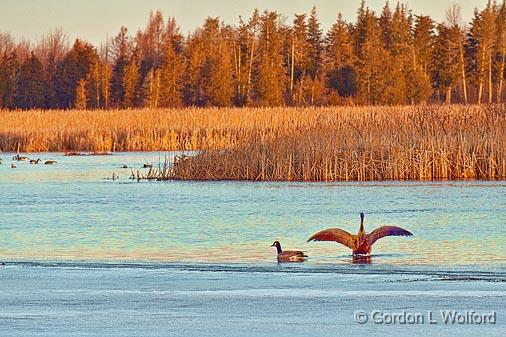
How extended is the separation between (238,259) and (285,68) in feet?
221

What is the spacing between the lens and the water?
7.53 meters

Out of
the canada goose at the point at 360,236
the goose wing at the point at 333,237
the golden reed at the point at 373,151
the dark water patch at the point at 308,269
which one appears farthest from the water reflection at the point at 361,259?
the golden reed at the point at 373,151

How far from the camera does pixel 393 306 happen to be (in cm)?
797

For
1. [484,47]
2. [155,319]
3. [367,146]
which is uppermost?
[484,47]

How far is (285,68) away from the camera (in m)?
78.3

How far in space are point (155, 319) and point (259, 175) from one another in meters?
15.3

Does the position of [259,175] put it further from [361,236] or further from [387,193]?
[361,236]

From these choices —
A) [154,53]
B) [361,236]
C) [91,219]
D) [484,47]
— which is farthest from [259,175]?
[154,53]

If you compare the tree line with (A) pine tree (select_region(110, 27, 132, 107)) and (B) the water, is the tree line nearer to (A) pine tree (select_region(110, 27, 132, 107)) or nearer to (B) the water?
(A) pine tree (select_region(110, 27, 132, 107))

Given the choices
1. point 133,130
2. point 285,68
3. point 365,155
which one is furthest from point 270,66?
point 365,155

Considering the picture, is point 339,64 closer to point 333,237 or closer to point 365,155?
point 365,155

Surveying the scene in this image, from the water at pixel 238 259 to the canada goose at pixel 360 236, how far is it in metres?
0.17

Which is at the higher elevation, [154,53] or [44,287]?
[154,53]

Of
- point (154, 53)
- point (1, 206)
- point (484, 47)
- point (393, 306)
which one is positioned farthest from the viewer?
point (154, 53)
